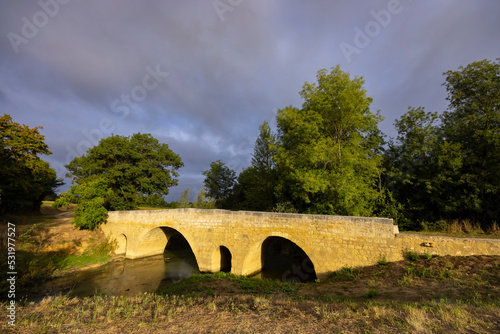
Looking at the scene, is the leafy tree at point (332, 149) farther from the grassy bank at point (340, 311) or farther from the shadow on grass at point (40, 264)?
the shadow on grass at point (40, 264)

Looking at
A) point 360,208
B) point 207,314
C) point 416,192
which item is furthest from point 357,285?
point 416,192

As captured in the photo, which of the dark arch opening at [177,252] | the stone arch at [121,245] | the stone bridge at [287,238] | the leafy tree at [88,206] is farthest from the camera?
the stone arch at [121,245]

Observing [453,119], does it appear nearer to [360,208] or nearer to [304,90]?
[360,208]

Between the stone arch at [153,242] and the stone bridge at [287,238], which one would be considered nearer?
the stone bridge at [287,238]

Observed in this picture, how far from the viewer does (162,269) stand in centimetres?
1664

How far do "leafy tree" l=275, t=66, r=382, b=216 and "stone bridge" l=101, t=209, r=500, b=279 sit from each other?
11.9 feet

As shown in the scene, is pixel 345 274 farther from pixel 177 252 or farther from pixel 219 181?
pixel 219 181

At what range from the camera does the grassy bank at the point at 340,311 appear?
426 cm

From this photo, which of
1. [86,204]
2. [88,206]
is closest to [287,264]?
[88,206]

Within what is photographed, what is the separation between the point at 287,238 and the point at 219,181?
2634 cm

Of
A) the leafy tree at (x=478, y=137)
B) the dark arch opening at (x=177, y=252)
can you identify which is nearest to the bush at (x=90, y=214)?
the dark arch opening at (x=177, y=252)

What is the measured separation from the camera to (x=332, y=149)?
14727 mm

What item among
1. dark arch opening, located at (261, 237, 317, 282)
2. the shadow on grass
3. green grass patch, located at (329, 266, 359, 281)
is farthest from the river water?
green grass patch, located at (329, 266, 359, 281)

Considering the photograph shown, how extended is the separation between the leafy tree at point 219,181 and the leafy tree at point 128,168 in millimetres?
10578
